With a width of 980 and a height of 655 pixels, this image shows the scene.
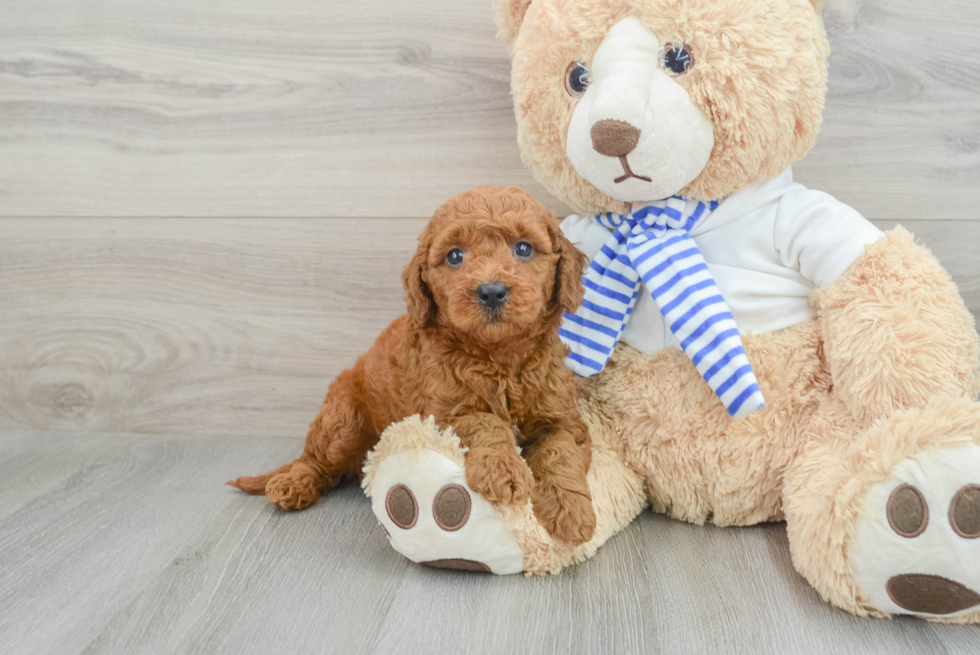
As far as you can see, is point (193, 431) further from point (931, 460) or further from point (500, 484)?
point (931, 460)

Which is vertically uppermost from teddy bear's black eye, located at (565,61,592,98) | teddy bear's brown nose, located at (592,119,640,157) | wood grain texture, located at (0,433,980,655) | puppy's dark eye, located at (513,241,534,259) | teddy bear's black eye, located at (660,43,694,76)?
teddy bear's black eye, located at (660,43,694,76)

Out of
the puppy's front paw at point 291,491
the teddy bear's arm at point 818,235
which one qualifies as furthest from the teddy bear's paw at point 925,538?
the puppy's front paw at point 291,491

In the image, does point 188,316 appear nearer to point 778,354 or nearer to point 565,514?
point 565,514

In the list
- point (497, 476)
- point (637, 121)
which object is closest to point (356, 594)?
point (497, 476)

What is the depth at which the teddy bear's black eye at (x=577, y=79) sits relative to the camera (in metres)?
1.02

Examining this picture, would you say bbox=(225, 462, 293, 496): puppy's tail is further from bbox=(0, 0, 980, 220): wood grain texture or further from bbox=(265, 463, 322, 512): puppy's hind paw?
bbox=(0, 0, 980, 220): wood grain texture

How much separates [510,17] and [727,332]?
588mm

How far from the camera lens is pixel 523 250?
93 cm

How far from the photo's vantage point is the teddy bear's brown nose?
3.12 ft

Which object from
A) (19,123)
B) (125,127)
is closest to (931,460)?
(125,127)

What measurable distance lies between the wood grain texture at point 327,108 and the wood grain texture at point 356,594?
0.61 metres

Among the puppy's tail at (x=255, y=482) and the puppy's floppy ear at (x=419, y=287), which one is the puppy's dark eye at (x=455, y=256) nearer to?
the puppy's floppy ear at (x=419, y=287)

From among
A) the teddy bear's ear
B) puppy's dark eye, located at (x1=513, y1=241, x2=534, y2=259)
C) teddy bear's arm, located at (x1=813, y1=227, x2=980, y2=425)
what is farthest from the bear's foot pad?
the teddy bear's ear

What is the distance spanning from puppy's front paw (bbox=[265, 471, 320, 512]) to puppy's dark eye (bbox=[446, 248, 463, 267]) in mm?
508
